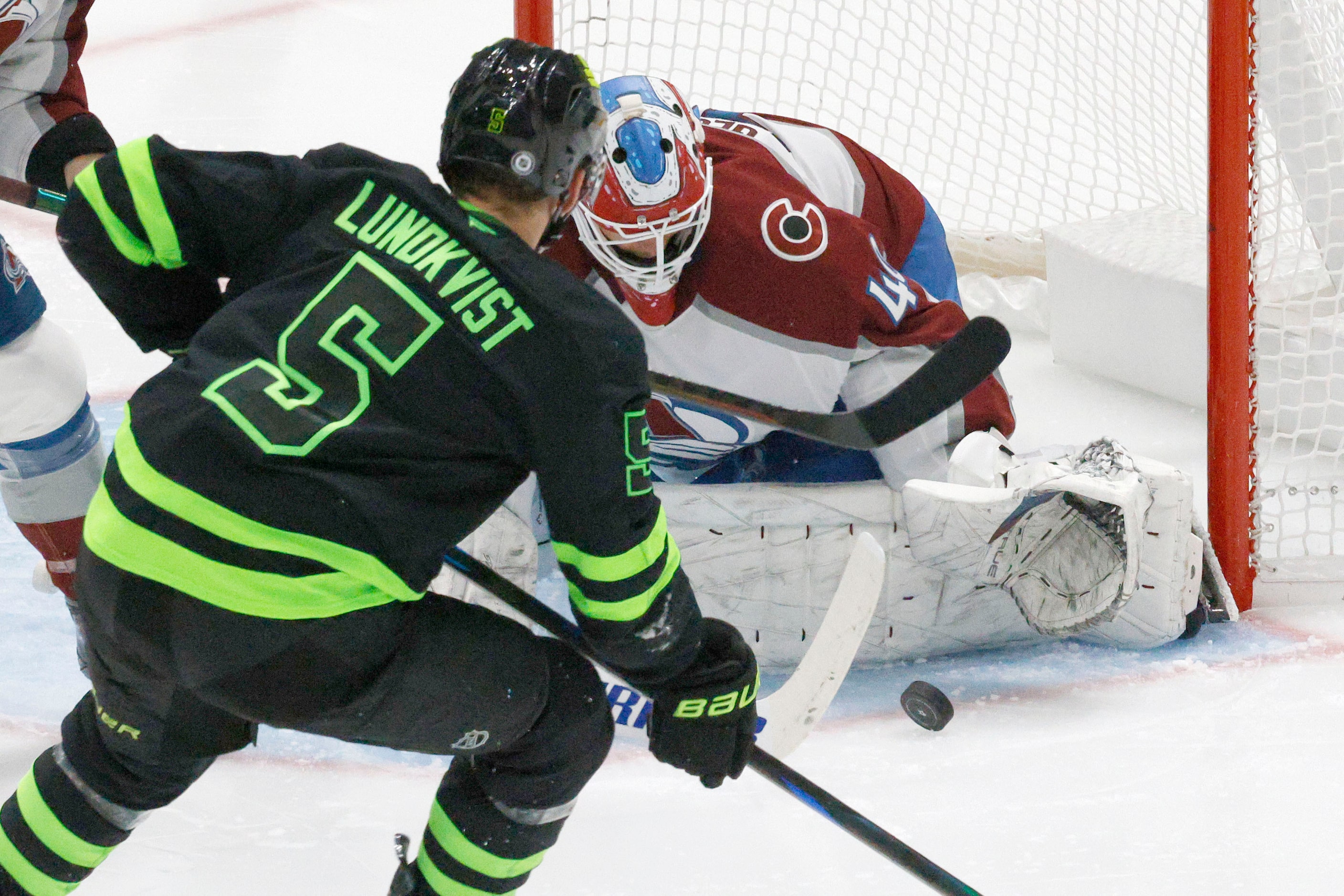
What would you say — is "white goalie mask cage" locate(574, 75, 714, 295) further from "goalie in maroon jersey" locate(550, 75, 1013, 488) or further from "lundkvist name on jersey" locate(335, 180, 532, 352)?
"lundkvist name on jersey" locate(335, 180, 532, 352)

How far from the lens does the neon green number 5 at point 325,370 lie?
1.08 m

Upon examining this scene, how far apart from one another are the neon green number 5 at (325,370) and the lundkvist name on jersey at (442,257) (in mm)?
24

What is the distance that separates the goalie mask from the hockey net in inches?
14.4

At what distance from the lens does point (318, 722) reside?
1.18 meters

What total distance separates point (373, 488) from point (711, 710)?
1.26ft

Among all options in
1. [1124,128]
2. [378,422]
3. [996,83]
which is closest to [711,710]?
[378,422]

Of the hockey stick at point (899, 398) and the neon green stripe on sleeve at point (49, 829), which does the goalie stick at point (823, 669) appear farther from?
the neon green stripe on sleeve at point (49, 829)

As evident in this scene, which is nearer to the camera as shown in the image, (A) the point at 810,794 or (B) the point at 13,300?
(A) the point at 810,794

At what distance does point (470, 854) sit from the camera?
51.1 inches

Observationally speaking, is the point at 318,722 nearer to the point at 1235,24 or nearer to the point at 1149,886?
the point at 1149,886

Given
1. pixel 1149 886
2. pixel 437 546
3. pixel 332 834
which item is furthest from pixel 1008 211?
pixel 437 546

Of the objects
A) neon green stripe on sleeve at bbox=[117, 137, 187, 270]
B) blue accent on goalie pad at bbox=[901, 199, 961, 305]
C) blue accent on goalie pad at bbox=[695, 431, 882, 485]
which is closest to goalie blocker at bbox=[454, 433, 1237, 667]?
blue accent on goalie pad at bbox=[695, 431, 882, 485]

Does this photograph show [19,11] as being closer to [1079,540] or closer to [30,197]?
[30,197]

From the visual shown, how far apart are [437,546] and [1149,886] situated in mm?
934
